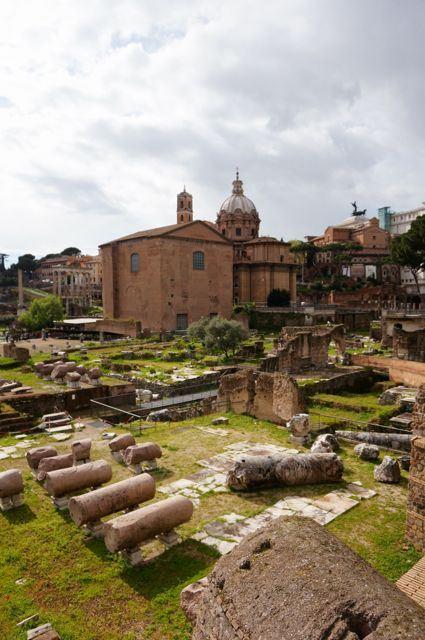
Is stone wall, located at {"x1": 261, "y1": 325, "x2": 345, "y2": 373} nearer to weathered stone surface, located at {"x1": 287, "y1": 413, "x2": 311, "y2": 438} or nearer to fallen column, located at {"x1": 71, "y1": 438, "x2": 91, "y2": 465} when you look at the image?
weathered stone surface, located at {"x1": 287, "y1": 413, "x2": 311, "y2": 438}

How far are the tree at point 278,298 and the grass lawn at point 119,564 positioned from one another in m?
47.6

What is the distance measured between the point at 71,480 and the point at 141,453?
A: 1864mm

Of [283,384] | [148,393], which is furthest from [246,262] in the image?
[283,384]

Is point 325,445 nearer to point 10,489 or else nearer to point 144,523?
point 144,523

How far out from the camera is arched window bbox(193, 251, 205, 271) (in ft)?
165

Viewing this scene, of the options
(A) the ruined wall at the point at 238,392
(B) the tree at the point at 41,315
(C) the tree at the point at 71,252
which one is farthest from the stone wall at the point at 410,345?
(C) the tree at the point at 71,252

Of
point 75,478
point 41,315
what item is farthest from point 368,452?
point 41,315

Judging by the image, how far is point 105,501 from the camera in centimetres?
670

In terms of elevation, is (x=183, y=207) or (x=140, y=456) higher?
(x=183, y=207)

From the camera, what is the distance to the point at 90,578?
5809 mm

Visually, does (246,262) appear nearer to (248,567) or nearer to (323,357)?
(323,357)

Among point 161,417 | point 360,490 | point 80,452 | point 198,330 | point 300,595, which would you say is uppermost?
point 198,330

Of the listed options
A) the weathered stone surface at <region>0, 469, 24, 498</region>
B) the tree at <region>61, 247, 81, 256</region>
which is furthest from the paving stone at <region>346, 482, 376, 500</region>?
the tree at <region>61, 247, 81, 256</region>

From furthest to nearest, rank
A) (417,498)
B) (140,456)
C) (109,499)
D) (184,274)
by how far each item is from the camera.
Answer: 1. (184,274)
2. (140,456)
3. (109,499)
4. (417,498)
